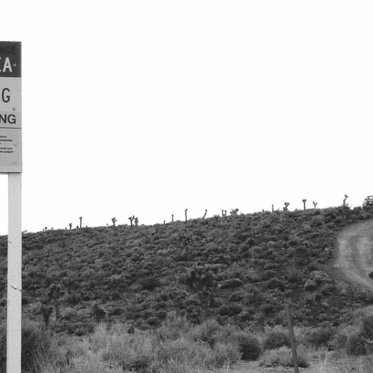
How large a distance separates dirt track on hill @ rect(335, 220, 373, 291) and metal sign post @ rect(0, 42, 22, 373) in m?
24.4

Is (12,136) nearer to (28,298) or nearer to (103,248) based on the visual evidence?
(28,298)

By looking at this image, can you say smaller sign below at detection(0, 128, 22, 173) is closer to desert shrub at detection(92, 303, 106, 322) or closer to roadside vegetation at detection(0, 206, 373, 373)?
roadside vegetation at detection(0, 206, 373, 373)

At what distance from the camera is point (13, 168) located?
479cm

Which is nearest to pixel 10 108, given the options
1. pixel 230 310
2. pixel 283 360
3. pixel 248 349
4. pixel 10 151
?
pixel 10 151

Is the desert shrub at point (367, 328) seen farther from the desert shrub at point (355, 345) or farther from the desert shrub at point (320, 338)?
the desert shrub at point (320, 338)

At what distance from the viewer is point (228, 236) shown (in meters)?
43.3

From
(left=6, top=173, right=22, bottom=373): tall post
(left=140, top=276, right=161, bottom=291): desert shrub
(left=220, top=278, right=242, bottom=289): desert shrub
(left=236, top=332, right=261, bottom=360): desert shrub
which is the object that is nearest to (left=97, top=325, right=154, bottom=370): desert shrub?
(left=236, top=332, right=261, bottom=360): desert shrub

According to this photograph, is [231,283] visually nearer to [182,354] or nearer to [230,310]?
[230,310]

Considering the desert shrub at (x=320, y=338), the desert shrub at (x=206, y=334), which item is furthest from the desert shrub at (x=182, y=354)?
the desert shrub at (x=320, y=338)

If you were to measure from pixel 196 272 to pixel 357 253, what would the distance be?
529 inches

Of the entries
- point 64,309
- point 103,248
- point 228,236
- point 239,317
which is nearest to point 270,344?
point 239,317

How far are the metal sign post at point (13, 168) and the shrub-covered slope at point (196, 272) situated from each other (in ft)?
52.9

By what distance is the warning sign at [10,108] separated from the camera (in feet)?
15.7

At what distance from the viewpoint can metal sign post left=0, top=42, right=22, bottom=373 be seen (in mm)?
4664
